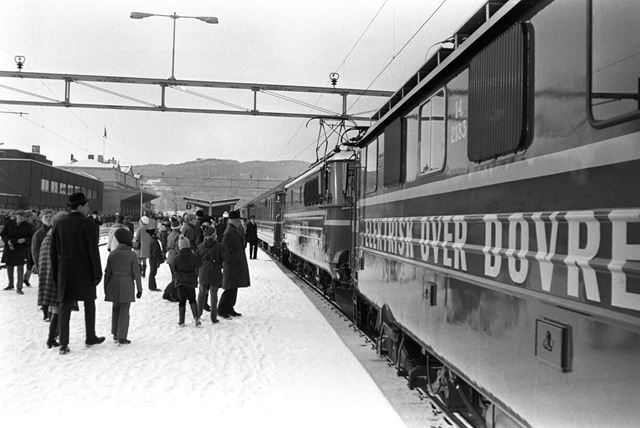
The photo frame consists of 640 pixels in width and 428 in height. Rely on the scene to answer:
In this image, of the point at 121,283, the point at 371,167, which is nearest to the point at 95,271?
the point at 121,283

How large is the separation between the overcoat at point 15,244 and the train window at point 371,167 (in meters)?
7.23

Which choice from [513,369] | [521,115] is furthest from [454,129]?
[513,369]

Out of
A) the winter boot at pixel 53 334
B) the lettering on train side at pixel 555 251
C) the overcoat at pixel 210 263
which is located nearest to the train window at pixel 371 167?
the overcoat at pixel 210 263

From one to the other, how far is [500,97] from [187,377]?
14.0 feet

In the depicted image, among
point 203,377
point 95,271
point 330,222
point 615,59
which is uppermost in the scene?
point 615,59

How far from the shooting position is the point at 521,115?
3.07 metres

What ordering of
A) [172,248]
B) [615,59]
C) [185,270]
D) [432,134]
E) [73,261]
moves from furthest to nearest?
[172,248]
[185,270]
[73,261]
[432,134]
[615,59]

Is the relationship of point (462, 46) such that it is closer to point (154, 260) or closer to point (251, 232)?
point (154, 260)

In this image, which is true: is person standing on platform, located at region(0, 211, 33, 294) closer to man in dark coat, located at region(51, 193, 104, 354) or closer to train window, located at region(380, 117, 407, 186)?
man in dark coat, located at region(51, 193, 104, 354)

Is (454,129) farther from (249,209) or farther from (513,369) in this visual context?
(249,209)

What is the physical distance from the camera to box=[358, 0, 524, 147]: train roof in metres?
3.35

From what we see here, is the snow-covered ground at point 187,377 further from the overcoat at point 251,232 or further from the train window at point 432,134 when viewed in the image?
the overcoat at point 251,232

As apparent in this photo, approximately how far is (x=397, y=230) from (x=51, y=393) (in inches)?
141

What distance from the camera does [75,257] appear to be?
689 cm
